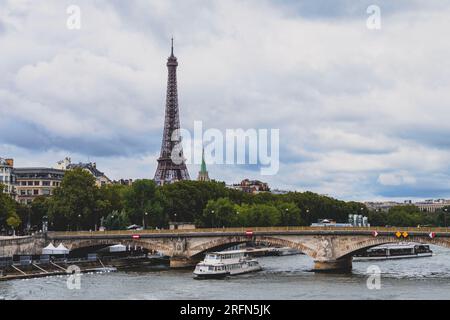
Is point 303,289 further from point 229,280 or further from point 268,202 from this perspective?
point 268,202

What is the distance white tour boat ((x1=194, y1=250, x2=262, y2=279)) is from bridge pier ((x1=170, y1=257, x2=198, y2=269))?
6.08m

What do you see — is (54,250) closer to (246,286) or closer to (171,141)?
(246,286)

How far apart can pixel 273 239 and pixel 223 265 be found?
8553mm

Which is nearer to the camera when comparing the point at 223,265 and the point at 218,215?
the point at 223,265

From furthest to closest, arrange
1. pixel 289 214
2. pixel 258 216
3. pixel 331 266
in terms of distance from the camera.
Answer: pixel 289 214, pixel 258 216, pixel 331 266

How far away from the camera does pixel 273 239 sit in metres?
75.4

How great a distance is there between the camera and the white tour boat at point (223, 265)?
216 ft

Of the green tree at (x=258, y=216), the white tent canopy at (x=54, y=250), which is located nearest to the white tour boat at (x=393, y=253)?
the green tree at (x=258, y=216)

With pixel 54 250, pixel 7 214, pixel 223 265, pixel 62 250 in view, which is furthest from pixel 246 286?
pixel 7 214

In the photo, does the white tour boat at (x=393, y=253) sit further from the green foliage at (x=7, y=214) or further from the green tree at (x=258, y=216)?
the green foliage at (x=7, y=214)

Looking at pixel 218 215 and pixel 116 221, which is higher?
pixel 218 215

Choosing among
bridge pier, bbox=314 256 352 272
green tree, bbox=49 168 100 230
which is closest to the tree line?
green tree, bbox=49 168 100 230

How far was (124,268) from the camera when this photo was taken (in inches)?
3029

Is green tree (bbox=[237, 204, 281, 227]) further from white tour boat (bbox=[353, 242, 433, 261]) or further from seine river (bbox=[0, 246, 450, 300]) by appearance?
seine river (bbox=[0, 246, 450, 300])
